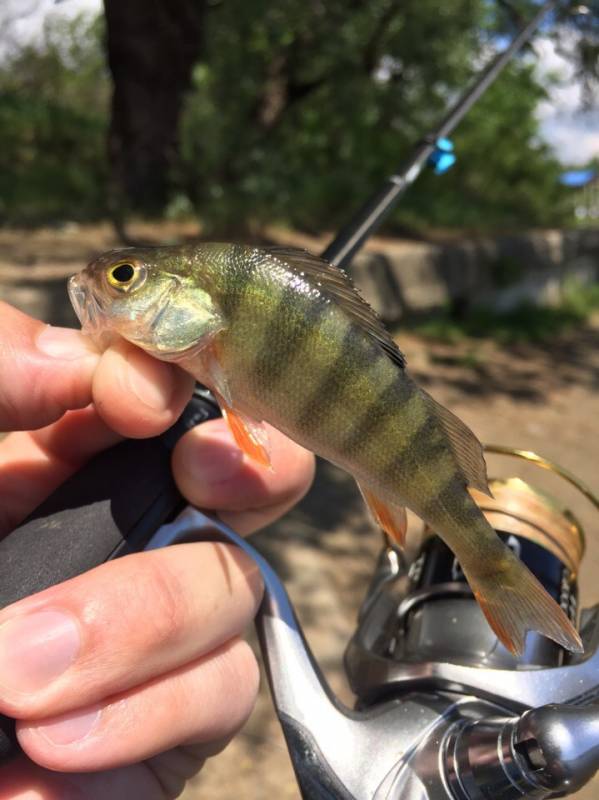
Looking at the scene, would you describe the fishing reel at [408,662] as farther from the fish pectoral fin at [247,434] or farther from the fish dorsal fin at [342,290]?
the fish dorsal fin at [342,290]

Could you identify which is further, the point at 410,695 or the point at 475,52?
the point at 475,52


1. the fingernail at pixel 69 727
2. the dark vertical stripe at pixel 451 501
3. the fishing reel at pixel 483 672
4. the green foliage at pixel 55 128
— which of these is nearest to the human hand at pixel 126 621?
the fingernail at pixel 69 727

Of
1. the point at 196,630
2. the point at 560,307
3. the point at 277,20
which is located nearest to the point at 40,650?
the point at 196,630

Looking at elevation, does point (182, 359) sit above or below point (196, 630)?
above

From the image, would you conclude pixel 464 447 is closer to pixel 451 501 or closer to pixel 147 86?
pixel 451 501

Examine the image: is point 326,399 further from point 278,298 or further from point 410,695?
point 410,695

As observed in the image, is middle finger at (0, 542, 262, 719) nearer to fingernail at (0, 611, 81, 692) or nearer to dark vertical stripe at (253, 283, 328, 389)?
fingernail at (0, 611, 81, 692)
